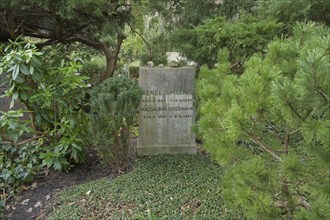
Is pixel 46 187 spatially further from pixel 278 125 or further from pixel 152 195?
pixel 278 125

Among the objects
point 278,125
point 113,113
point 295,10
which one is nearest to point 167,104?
point 113,113

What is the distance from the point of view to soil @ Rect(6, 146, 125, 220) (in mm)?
3438

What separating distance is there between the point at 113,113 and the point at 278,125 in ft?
6.67

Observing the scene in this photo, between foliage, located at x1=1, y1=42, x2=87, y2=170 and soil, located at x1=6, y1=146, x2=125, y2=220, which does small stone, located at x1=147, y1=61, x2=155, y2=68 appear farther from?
soil, located at x1=6, y1=146, x2=125, y2=220

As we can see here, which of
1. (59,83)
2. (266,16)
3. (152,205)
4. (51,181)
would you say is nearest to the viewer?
(152,205)

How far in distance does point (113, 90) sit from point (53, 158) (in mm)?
986

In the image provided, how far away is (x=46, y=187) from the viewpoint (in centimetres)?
383

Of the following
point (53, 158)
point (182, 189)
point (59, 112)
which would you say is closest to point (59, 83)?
point (59, 112)

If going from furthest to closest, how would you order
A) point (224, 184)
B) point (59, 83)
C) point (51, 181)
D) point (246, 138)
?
point (51, 181) < point (59, 83) < point (224, 184) < point (246, 138)

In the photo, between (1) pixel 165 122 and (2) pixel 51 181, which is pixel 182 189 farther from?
(2) pixel 51 181

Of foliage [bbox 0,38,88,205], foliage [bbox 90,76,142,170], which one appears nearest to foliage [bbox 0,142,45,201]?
foliage [bbox 0,38,88,205]

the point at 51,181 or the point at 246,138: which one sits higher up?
the point at 246,138

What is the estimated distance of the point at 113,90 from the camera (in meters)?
3.63

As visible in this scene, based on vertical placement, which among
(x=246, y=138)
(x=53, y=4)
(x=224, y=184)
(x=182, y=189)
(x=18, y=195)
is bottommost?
(x=18, y=195)
